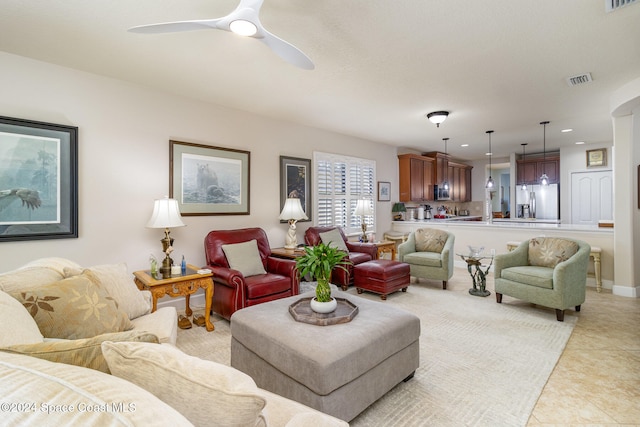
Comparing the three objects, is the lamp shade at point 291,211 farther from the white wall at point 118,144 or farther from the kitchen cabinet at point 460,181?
the kitchen cabinet at point 460,181

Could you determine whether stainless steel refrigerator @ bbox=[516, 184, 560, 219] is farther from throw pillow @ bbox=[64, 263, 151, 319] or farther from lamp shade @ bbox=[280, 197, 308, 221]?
throw pillow @ bbox=[64, 263, 151, 319]

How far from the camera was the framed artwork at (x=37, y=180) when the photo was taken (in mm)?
2756

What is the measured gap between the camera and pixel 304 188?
5.24 metres

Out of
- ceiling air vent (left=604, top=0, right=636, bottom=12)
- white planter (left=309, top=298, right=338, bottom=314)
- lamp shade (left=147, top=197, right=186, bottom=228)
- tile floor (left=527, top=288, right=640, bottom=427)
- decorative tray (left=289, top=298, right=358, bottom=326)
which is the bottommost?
tile floor (left=527, top=288, right=640, bottom=427)

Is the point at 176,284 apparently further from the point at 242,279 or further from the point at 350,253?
the point at 350,253

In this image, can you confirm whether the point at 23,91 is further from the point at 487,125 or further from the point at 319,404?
the point at 487,125

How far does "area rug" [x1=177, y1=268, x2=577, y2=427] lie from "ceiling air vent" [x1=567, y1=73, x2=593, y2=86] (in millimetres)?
2655

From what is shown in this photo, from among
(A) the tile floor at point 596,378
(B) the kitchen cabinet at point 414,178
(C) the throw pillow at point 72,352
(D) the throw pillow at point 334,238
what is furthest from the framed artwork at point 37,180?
(B) the kitchen cabinet at point 414,178

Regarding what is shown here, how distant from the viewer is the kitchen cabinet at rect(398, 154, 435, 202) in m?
7.26

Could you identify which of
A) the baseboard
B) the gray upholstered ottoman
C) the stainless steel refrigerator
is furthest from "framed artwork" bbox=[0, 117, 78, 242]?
the stainless steel refrigerator

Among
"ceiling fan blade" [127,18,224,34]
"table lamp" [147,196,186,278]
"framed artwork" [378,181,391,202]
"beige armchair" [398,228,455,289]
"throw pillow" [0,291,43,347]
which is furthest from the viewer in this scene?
"framed artwork" [378,181,391,202]

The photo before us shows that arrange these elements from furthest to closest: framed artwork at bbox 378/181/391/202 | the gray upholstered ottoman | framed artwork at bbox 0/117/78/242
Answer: framed artwork at bbox 378/181/391/202
framed artwork at bbox 0/117/78/242
the gray upholstered ottoman

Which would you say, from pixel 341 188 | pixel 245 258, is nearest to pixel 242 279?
pixel 245 258

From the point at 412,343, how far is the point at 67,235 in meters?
3.34
